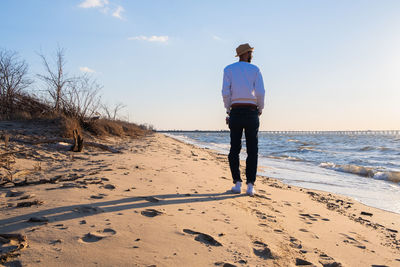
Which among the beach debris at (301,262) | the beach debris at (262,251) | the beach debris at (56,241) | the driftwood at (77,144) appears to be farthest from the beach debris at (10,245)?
the driftwood at (77,144)

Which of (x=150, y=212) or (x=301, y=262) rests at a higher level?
(x=150, y=212)

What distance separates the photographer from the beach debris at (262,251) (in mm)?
1531

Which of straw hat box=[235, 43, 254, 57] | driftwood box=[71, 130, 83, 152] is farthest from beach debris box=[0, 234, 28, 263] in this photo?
driftwood box=[71, 130, 83, 152]

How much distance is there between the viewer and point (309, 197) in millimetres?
3736

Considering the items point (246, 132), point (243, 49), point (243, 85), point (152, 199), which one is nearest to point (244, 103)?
point (243, 85)

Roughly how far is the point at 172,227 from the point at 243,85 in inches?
78.8

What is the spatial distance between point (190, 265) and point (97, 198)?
4.04ft

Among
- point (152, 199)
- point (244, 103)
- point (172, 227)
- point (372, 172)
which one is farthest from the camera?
point (372, 172)

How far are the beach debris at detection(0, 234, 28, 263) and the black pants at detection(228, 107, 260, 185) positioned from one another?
2.34 m

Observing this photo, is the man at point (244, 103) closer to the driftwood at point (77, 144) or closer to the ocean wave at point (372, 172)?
the driftwood at point (77, 144)

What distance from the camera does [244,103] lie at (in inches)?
127

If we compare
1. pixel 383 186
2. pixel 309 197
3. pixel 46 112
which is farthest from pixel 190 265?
pixel 46 112

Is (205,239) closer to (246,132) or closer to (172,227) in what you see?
(172,227)

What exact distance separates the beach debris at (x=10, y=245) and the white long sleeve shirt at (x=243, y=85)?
245 cm
